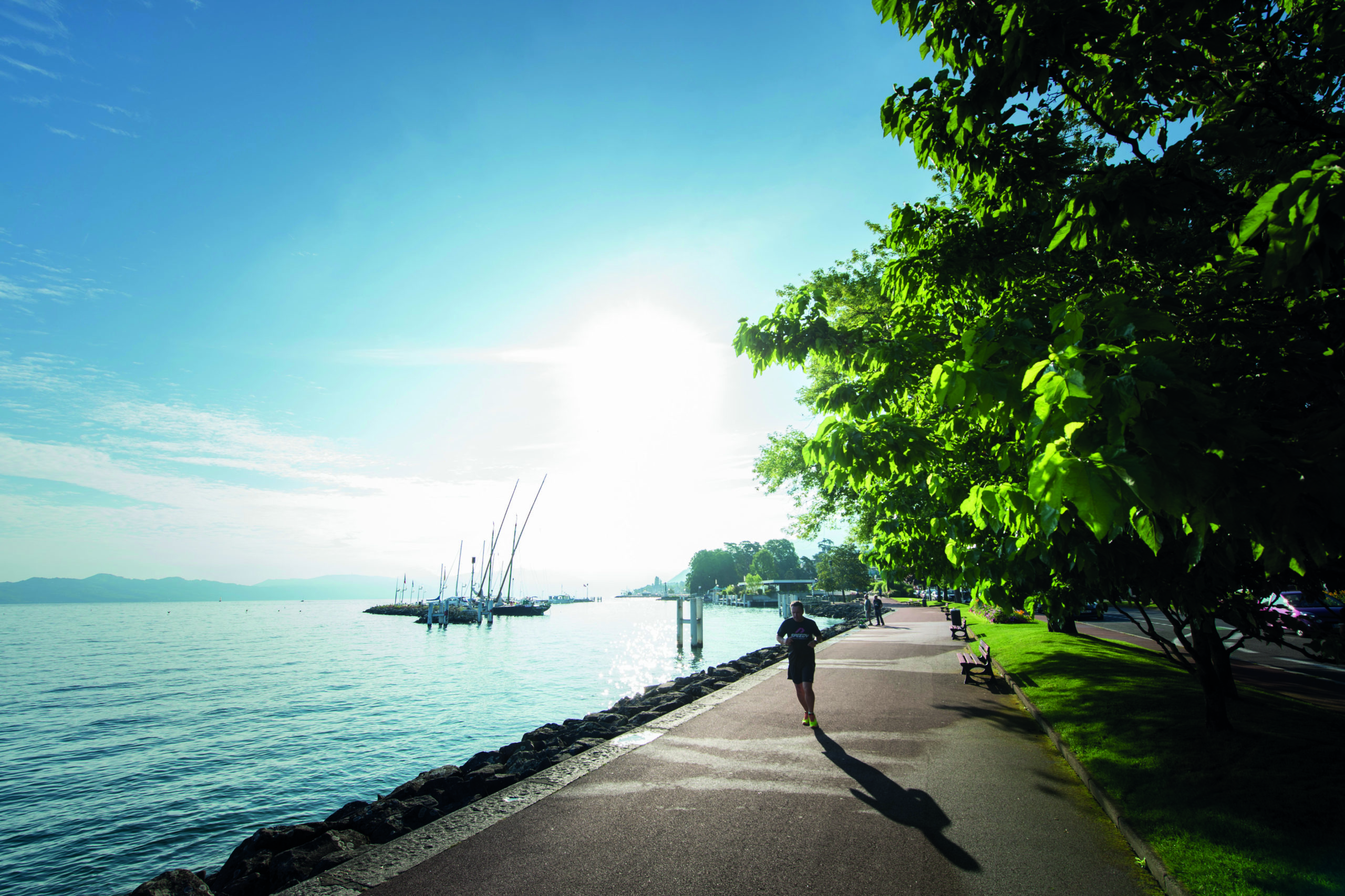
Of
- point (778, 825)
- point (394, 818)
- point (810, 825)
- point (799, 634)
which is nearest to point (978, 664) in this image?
point (799, 634)

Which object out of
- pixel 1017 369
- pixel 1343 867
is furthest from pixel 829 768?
pixel 1017 369

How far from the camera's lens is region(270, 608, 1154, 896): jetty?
523 cm

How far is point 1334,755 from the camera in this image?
7.31 m

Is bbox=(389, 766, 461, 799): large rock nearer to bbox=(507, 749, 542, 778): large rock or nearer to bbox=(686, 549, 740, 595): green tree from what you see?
bbox=(507, 749, 542, 778): large rock

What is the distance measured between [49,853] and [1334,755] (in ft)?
65.2

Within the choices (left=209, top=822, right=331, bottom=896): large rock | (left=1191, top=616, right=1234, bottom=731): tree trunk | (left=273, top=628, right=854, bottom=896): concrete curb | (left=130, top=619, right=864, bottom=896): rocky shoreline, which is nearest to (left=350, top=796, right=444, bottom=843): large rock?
(left=130, top=619, right=864, bottom=896): rocky shoreline

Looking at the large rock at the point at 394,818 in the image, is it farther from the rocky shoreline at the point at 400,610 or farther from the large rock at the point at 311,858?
the rocky shoreline at the point at 400,610

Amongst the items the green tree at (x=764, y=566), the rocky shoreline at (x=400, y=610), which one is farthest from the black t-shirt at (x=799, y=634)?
the green tree at (x=764, y=566)

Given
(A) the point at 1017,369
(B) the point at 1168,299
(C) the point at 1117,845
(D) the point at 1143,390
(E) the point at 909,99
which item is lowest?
(C) the point at 1117,845

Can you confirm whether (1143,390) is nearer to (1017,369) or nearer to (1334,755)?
(1017,369)

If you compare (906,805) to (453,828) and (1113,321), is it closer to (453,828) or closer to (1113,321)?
(453,828)

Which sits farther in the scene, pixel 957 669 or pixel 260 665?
pixel 260 665

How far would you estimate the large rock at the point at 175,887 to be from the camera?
20.3 ft

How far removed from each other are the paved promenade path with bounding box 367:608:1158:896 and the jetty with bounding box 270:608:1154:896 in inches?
0.9
